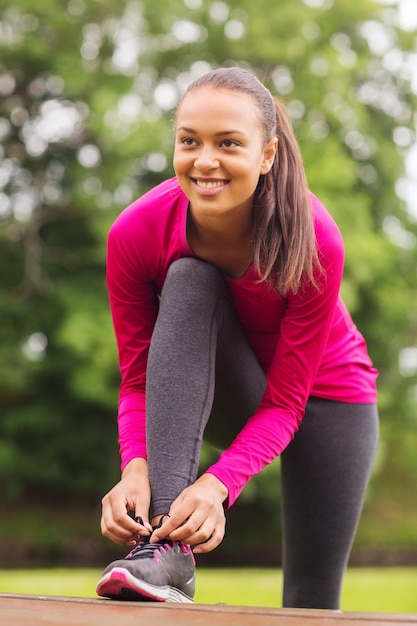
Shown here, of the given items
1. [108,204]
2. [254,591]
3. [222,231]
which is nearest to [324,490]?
[222,231]

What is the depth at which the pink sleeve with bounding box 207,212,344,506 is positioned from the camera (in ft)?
6.56

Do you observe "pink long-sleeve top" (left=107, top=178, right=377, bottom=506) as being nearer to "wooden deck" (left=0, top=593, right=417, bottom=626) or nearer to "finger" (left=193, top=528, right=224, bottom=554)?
"finger" (left=193, top=528, right=224, bottom=554)

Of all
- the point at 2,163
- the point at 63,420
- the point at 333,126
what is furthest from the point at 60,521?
the point at 333,126

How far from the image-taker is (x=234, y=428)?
2.26 m

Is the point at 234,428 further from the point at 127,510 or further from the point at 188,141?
the point at 188,141

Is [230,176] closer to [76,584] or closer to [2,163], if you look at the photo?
[76,584]

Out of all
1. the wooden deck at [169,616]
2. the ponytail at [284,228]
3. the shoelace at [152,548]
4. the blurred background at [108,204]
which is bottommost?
the wooden deck at [169,616]

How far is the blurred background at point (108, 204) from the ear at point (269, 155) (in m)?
11.0

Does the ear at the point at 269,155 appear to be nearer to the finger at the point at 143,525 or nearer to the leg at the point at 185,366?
the leg at the point at 185,366

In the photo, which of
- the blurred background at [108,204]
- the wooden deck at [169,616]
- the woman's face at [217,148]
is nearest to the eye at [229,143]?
the woman's face at [217,148]

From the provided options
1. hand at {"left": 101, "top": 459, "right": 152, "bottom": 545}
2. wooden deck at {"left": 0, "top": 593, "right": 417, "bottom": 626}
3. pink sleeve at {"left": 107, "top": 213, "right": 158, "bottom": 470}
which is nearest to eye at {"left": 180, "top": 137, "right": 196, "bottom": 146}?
pink sleeve at {"left": 107, "top": 213, "right": 158, "bottom": 470}

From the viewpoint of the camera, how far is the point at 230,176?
1.89 meters

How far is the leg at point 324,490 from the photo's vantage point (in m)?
2.30

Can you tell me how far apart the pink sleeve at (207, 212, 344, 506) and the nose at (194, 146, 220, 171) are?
12.5 inches
